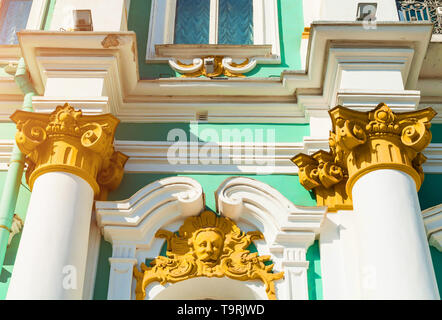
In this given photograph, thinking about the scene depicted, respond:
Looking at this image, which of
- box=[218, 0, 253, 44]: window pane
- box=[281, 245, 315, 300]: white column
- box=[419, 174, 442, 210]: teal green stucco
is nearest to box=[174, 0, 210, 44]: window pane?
box=[218, 0, 253, 44]: window pane

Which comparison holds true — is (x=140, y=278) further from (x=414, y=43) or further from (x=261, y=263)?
(x=414, y=43)

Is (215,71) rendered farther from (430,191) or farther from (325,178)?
(430,191)

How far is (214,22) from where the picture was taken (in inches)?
385

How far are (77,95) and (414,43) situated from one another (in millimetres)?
3265

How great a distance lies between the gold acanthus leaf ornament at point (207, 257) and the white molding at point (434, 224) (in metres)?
1.44

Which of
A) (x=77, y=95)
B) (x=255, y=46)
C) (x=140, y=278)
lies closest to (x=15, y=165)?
(x=77, y=95)

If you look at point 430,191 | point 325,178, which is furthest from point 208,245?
point 430,191

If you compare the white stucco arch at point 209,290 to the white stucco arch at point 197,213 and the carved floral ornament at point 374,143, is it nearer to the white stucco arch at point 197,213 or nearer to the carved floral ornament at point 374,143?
the white stucco arch at point 197,213

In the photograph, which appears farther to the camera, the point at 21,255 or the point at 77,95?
the point at 77,95

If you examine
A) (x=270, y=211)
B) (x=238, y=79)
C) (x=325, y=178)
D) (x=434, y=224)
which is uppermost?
(x=238, y=79)

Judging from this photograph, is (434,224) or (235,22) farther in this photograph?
(235,22)

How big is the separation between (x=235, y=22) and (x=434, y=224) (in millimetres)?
3632
